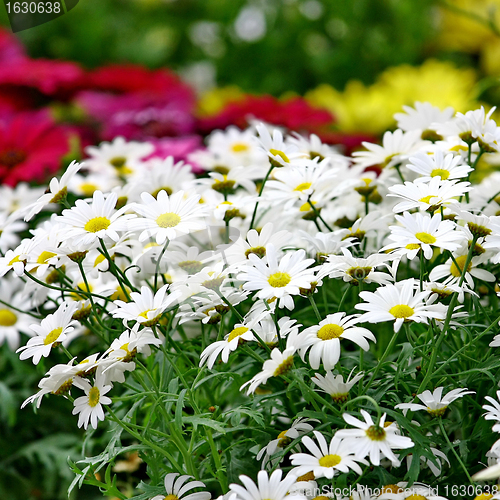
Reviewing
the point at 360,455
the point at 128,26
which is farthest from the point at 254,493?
the point at 128,26

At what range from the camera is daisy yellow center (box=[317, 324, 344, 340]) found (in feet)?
1.51

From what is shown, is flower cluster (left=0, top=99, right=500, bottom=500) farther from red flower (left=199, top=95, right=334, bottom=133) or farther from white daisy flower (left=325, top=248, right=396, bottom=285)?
red flower (left=199, top=95, right=334, bottom=133)

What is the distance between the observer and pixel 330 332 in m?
0.46

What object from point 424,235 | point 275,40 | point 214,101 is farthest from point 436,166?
point 275,40

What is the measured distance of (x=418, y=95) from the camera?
152cm

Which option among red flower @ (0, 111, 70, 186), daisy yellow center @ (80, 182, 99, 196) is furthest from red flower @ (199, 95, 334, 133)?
daisy yellow center @ (80, 182, 99, 196)

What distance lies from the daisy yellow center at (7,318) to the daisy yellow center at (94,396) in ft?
1.39

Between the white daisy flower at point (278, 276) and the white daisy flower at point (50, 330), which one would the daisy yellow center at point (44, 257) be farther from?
the white daisy flower at point (278, 276)

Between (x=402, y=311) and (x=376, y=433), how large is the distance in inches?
3.5

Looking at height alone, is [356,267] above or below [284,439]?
above

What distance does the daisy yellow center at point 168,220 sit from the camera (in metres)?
0.52

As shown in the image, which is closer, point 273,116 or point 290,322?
point 290,322

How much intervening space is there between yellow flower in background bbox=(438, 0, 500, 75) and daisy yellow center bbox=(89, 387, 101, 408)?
176 centimetres

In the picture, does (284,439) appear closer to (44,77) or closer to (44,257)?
(44,257)
